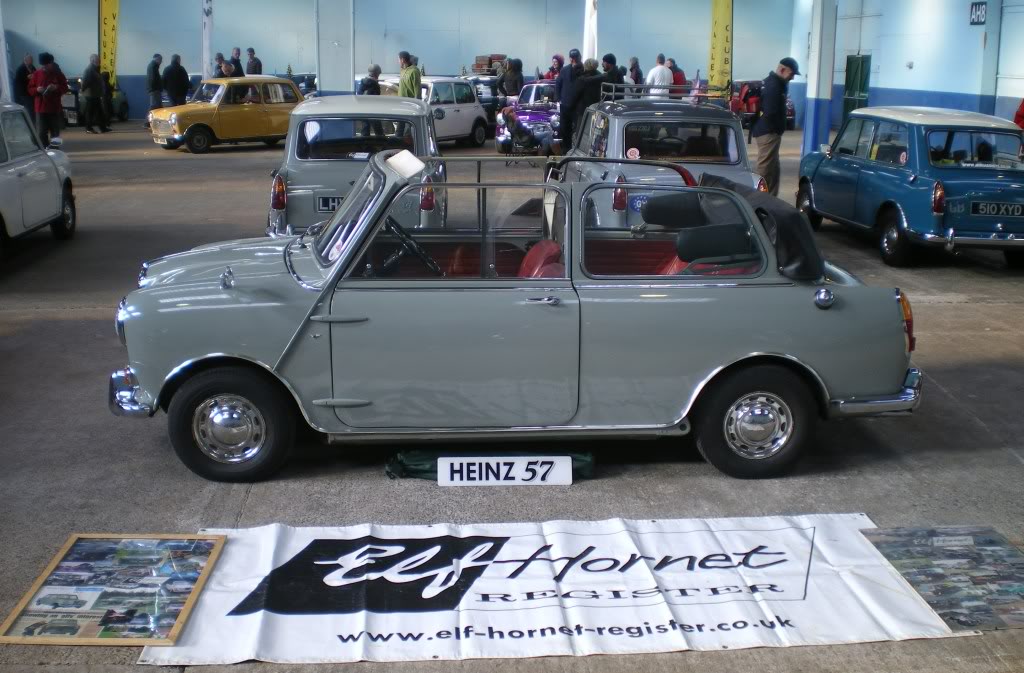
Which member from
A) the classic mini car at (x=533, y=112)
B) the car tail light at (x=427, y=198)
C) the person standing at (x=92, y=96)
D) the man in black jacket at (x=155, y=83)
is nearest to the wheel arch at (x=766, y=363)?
the car tail light at (x=427, y=198)

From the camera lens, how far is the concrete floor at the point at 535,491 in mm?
4160

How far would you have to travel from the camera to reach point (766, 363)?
18.5 ft

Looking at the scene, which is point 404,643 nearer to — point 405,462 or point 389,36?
point 405,462

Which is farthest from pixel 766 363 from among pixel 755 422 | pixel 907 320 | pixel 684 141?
pixel 684 141

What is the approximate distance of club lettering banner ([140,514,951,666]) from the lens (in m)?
4.20

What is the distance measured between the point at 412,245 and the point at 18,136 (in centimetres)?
769

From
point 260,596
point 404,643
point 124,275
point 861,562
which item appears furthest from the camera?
point 124,275

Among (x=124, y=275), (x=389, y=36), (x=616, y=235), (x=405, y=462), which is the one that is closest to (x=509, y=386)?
(x=405, y=462)

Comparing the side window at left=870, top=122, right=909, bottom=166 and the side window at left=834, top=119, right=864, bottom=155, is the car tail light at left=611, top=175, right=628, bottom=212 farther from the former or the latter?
the side window at left=834, top=119, right=864, bottom=155

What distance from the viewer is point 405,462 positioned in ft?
19.1

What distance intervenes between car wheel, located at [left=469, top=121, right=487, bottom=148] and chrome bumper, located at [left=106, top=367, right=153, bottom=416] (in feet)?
64.9

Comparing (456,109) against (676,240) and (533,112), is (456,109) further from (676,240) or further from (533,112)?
(676,240)

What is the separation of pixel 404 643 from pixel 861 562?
2.08 metres

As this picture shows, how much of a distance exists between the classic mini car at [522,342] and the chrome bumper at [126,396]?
0.01 m
